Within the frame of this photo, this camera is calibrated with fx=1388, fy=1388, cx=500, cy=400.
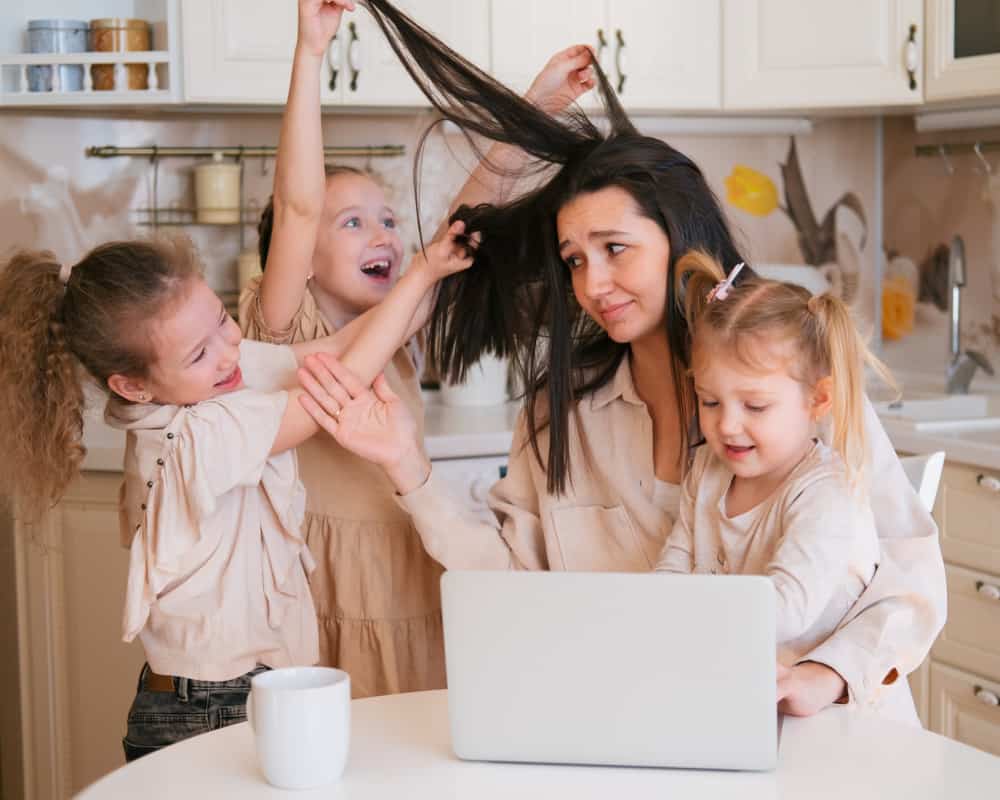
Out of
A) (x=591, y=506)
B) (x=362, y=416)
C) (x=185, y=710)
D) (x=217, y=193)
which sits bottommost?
(x=185, y=710)

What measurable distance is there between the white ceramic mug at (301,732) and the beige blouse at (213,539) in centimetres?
49

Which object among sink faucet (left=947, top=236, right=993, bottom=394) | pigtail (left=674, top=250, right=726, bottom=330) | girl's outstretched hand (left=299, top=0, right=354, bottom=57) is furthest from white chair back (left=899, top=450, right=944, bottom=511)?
sink faucet (left=947, top=236, right=993, bottom=394)

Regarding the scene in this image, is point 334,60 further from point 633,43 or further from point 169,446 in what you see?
point 169,446

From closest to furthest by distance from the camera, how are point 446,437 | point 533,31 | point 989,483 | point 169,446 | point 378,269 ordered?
point 169,446 → point 378,269 → point 989,483 → point 446,437 → point 533,31

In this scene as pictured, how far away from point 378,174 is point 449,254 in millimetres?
1541

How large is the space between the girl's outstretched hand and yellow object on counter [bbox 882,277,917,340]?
2208 millimetres

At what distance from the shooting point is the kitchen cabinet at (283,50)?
283cm

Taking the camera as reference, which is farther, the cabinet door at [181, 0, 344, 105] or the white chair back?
the cabinet door at [181, 0, 344, 105]

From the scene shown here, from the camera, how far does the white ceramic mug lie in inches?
42.8

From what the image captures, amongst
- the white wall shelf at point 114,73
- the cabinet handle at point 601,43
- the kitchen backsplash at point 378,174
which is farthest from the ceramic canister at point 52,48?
the cabinet handle at point 601,43

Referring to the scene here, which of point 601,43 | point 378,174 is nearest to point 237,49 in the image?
point 378,174

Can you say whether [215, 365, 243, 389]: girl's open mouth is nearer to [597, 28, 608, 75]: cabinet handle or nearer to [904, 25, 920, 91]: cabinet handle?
[597, 28, 608, 75]: cabinet handle

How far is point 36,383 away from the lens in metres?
1.57

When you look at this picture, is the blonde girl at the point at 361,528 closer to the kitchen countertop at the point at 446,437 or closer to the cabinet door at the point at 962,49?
the kitchen countertop at the point at 446,437
